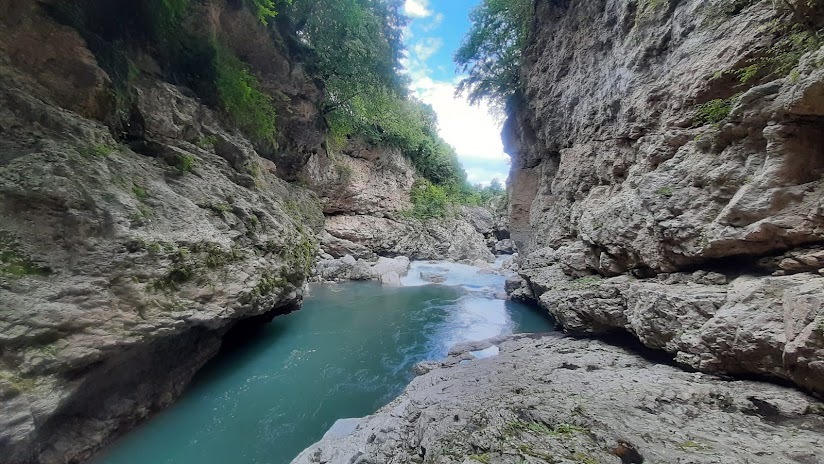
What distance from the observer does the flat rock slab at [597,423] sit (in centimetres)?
252

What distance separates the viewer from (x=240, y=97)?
9.02 metres

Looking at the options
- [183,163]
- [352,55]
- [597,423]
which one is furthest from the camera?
[352,55]

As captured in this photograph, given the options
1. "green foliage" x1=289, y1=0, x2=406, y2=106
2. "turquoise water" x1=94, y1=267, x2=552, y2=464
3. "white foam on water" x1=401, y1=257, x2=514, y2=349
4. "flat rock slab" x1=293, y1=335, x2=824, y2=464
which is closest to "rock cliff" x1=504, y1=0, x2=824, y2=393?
"flat rock slab" x1=293, y1=335, x2=824, y2=464

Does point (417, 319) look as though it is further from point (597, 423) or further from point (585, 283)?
point (597, 423)

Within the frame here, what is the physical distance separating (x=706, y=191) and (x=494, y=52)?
1285 cm

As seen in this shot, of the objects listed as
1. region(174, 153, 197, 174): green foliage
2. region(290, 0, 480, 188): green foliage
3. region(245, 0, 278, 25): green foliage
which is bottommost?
region(174, 153, 197, 174): green foliage

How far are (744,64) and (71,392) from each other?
9.04 meters

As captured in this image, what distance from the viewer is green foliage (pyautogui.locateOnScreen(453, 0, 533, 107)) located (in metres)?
14.0

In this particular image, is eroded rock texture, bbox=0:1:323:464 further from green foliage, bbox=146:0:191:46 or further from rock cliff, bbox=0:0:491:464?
green foliage, bbox=146:0:191:46

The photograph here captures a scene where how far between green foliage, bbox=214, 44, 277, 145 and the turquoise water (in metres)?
5.96

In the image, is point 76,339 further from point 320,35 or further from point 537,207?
point 320,35

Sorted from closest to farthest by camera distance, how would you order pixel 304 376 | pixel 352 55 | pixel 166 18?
pixel 304 376 → pixel 166 18 → pixel 352 55

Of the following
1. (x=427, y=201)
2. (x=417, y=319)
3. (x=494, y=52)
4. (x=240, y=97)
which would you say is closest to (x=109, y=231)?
(x=240, y=97)

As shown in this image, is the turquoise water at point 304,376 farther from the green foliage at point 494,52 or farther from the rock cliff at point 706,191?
the green foliage at point 494,52
